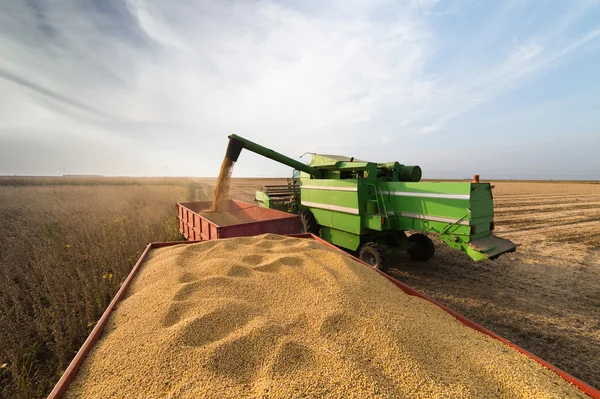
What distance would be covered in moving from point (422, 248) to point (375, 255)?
1.69m

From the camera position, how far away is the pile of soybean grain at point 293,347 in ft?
4.09

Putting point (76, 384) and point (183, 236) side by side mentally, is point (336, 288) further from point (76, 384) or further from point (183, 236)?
point (183, 236)

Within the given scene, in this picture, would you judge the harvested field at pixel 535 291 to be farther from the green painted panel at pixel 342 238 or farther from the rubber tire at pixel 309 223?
the rubber tire at pixel 309 223

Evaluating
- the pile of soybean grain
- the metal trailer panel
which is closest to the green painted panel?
the metal trailer panel

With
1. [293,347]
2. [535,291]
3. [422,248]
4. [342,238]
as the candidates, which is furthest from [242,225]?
[535,291]

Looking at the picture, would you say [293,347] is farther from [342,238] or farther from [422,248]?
[422,248]

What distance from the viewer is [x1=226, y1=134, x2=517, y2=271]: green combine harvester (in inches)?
147

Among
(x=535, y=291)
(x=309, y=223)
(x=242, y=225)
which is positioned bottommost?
(x=535, y=291)

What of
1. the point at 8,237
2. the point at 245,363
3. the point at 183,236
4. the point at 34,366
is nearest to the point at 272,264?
the point at 245,363

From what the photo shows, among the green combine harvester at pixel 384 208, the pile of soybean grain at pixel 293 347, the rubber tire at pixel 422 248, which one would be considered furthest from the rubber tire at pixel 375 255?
the pile of soybean grain at pixel 293 347

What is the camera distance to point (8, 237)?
605 cm

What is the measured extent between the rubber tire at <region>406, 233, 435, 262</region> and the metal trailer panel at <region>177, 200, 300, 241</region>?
9.08 feet

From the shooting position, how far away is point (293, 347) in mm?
1507

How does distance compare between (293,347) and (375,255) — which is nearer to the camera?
(293,347)
